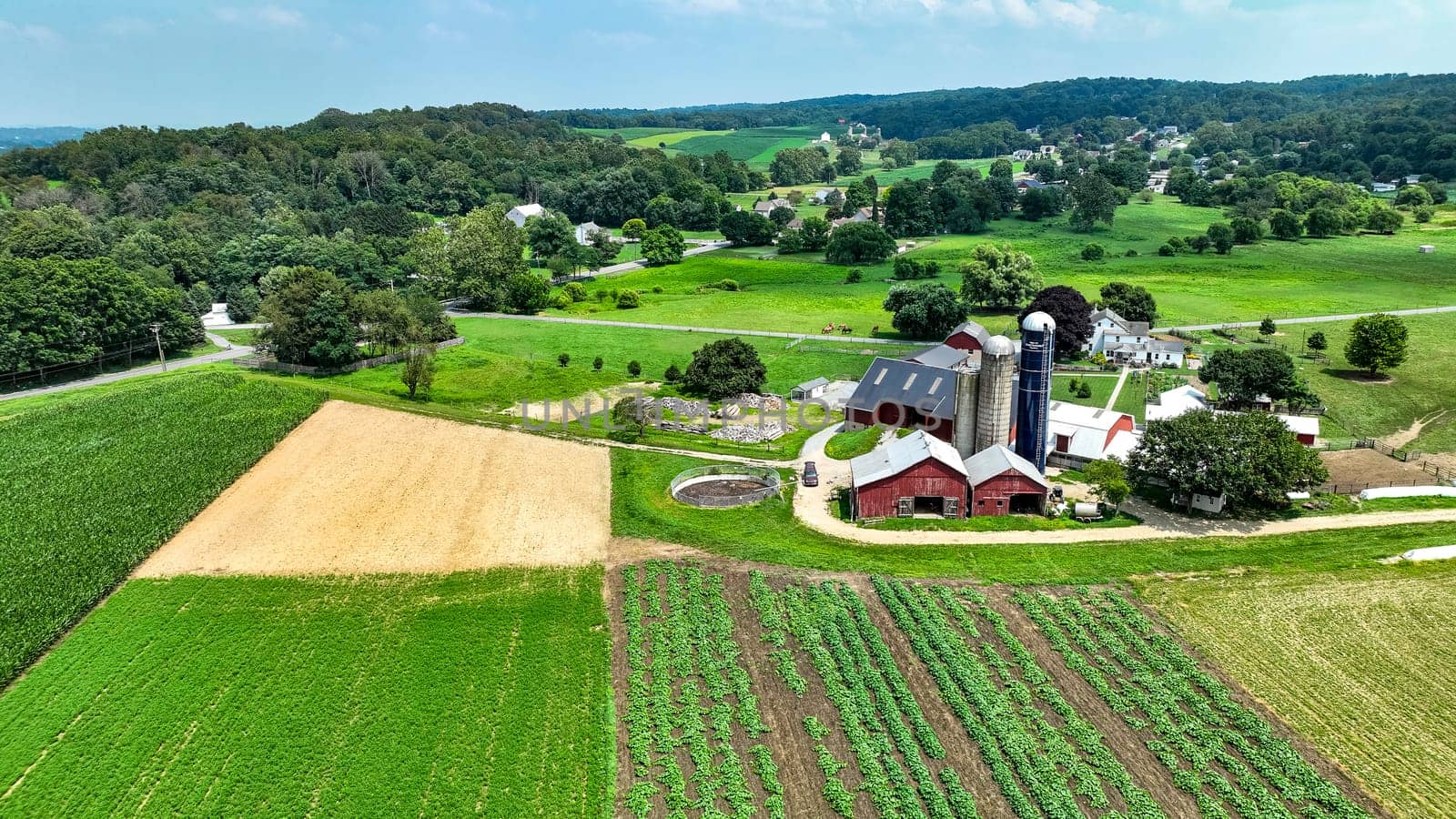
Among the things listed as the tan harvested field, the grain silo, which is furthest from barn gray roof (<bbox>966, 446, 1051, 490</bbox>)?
the tan harvested field

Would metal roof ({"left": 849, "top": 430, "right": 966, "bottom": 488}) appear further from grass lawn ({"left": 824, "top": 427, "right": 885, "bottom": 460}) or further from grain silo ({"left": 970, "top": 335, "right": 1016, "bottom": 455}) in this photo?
grass lawn ({"left": 824, "top": 427, "right": 885, "bottom": 460})

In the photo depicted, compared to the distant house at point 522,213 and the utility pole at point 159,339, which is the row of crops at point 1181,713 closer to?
the utility pole at point 159,339

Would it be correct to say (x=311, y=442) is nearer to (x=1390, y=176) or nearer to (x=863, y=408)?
(x=863, y=408)

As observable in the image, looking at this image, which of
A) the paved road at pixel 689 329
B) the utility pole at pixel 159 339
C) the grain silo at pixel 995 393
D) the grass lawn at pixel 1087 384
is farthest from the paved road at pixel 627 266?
the grain silo at pixel 995 393

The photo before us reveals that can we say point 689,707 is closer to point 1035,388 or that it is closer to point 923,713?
point 923,713

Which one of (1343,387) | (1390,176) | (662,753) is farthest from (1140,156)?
(662,753)

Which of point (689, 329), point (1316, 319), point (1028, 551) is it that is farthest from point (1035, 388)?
point (1316, 319)
